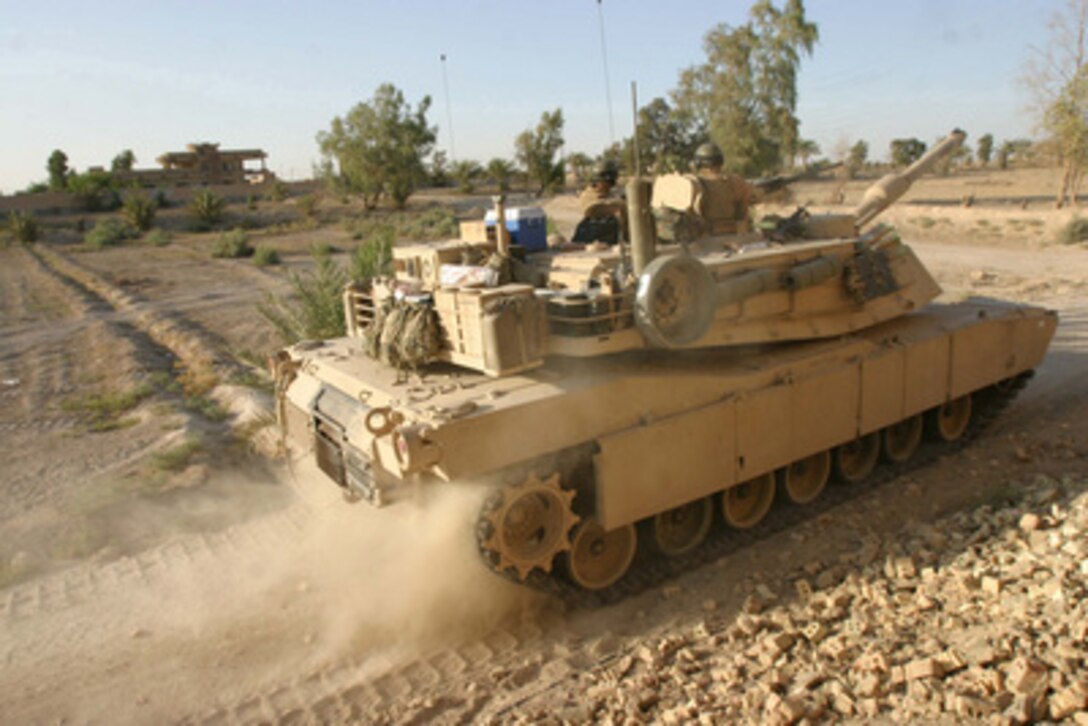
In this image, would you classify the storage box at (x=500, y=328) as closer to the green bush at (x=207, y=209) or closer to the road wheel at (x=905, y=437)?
the road wheel at (x=905, y=437)

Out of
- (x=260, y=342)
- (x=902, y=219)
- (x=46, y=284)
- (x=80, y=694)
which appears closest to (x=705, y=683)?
(x=80, y=694)

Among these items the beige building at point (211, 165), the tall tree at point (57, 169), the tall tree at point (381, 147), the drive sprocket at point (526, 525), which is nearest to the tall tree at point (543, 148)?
the tall tree at point (381, 147)

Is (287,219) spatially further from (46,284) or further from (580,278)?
(580,278)

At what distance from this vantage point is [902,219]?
3055 cm

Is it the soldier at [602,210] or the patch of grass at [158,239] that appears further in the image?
the patch of grass at [158,239]

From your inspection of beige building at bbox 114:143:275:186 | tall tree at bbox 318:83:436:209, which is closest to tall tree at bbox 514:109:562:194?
tall tree at bbox 318:83:436:209

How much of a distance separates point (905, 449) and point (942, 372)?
0.83 metres

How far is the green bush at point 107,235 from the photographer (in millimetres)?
35719

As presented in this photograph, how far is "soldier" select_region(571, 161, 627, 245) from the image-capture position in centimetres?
811

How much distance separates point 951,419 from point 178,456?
7.93 metres

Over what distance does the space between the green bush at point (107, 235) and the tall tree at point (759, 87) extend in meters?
25.7

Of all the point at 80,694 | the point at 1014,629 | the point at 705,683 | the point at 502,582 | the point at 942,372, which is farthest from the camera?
the point at 942,372

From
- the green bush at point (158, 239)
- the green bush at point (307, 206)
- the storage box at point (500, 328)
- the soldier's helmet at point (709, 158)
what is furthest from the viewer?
the green bush at point (307, 206)

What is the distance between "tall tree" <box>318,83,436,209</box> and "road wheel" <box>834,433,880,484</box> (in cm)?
4233
